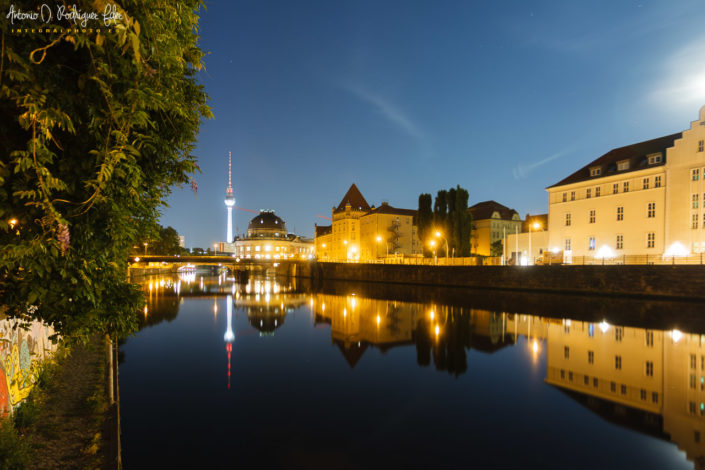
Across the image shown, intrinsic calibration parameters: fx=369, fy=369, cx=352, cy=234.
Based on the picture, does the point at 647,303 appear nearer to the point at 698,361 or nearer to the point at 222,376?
the point at 698,361

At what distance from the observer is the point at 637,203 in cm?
4222

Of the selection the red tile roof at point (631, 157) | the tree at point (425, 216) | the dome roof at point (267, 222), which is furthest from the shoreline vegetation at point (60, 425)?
the dome roof at point (267, 222)

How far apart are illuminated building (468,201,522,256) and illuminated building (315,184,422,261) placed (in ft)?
50.3

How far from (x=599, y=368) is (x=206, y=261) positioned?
77.9 metres

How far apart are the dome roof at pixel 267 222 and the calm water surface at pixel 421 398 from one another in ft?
521

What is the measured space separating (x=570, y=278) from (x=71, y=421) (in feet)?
135

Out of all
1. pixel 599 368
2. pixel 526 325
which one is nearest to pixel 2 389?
pixel 599 368

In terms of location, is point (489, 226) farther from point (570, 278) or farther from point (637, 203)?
point (570, 278)

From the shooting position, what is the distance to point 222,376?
1507 centimetres

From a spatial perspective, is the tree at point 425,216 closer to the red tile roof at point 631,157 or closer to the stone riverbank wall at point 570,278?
the stone riverbank wall at point 570,278

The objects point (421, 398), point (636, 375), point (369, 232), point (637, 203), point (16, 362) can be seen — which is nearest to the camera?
point (16, 362)

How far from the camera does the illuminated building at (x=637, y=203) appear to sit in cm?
3784

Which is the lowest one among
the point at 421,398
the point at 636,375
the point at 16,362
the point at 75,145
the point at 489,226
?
the point at 421,398

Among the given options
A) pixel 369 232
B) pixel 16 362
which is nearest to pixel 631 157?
pixel 16 362
